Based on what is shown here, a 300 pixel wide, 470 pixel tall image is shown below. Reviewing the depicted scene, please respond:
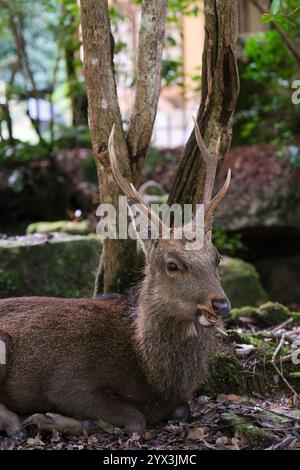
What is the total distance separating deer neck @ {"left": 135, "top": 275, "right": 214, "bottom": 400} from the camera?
16.4 feet

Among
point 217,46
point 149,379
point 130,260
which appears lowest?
point 149,379

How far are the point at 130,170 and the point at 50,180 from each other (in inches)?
302

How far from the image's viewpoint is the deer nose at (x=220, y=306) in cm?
452

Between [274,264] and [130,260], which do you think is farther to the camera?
[274,264]

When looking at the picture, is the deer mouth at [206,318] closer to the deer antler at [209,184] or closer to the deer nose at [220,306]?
the deer nose at [220,306]

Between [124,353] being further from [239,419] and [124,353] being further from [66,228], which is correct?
[66,228]

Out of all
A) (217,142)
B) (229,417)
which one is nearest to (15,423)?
(229,417)

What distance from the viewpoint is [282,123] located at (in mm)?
12656

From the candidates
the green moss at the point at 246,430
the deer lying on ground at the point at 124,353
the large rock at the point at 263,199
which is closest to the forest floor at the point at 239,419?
the green moss at the point at 246,430

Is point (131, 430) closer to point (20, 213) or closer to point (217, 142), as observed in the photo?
point (217, 142)

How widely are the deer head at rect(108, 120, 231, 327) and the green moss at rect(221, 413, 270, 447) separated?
2.31 ft

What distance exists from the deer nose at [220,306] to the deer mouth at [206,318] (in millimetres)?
47

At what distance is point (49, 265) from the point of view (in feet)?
25.6

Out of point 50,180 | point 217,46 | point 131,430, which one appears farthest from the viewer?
point 50,180
